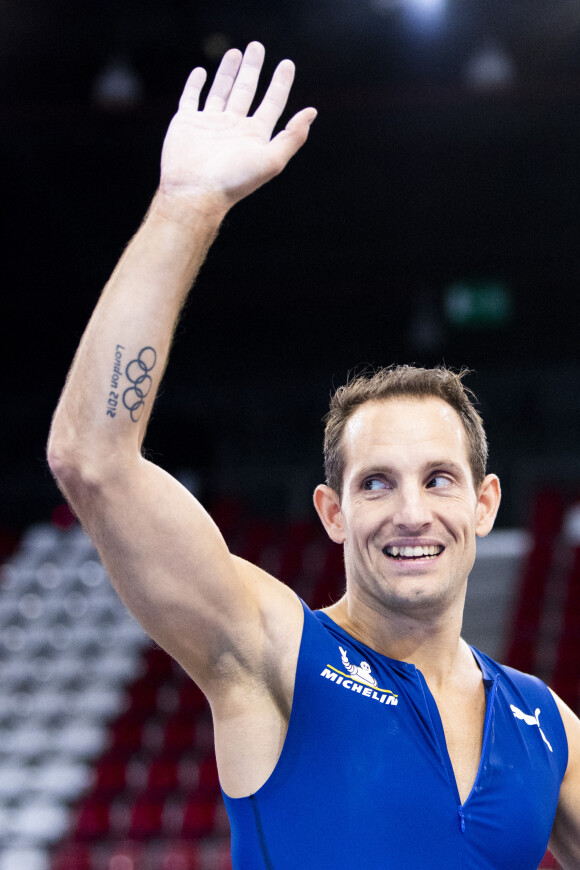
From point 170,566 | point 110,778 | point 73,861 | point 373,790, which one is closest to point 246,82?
point 170,566

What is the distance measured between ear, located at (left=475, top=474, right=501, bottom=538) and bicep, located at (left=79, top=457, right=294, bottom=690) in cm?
65

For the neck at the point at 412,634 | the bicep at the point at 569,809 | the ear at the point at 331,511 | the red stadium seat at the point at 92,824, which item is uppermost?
the ear at the point at 331,511

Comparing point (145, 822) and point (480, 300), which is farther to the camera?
point (480, 300)

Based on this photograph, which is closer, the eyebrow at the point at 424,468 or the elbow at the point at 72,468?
the elbow at the point at 72,468

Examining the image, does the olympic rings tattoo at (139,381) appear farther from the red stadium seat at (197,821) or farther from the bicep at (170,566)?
the red stadium seat at (197,821)

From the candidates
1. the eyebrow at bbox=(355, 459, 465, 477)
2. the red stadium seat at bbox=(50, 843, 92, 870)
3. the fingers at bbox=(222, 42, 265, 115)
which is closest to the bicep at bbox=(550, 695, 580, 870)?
the eyebrow at bbox=(355, 459, 465, 477)

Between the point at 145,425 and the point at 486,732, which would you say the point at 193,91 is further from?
the point at 486,732

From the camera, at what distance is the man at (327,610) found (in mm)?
1547

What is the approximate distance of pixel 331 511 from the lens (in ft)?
6.77

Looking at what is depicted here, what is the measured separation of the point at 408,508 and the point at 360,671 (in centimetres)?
33

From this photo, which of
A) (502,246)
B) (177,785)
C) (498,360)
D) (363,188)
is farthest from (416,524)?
(498,360)

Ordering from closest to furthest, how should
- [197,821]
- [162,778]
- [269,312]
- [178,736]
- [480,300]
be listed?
[197,821], [162,778], [178,736], [480,300], [269,312]

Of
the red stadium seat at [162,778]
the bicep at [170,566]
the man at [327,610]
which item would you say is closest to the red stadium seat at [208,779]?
the red stadium seat at [162,778]

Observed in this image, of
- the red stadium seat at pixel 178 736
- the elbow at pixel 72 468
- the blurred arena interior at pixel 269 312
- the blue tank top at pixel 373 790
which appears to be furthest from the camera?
the blurred arena interior at pixel 269 312
